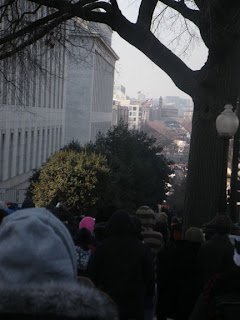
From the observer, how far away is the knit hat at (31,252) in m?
2.43

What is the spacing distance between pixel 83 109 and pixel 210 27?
234 feet

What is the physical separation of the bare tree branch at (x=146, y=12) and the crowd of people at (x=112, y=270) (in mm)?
3542

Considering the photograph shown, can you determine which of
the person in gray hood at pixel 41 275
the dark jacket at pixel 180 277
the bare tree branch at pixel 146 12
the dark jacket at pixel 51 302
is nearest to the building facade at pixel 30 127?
the bare tree branch at pixel 146 12

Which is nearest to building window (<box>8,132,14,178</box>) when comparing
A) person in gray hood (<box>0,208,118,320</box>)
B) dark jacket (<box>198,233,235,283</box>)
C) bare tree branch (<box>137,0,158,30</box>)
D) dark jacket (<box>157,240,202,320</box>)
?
bare tree branch (<box>137,0,158,30</box>)

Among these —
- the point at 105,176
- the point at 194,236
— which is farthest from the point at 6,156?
the point at 194,236

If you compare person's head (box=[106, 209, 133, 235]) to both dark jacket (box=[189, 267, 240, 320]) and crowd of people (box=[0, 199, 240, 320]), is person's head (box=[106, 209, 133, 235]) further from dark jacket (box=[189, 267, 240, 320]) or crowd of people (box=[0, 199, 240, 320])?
dark jacket (box=[189, 267, 240, 320])

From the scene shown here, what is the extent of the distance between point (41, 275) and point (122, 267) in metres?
2.90

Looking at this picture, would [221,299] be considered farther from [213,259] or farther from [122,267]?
[213,259]

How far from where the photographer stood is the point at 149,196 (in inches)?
1601

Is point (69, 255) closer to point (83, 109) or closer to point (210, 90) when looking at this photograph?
point (210, 90)

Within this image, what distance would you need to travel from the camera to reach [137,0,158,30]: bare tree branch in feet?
36.1

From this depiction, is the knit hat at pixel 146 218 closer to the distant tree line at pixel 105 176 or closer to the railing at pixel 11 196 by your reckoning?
the distant tree line at pixel 105 176

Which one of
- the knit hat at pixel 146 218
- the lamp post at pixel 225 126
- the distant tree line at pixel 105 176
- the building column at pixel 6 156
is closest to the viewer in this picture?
the knit hat at pixel 146 218

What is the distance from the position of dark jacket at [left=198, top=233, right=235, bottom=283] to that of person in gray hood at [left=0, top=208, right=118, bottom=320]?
3.98m
